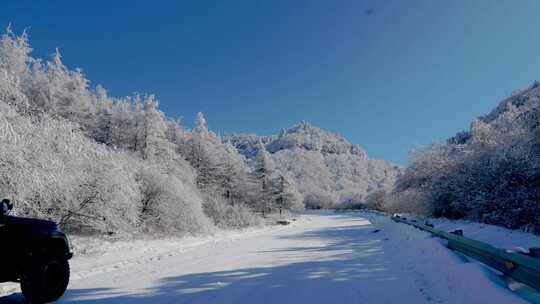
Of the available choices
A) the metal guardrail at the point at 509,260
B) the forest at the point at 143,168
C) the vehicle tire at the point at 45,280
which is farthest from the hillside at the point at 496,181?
the vehicle tire at the point at 45,280

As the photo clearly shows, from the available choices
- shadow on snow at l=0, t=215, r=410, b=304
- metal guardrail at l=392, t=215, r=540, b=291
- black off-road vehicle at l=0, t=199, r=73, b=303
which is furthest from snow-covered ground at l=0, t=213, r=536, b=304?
black off-road vehicle at l=0, t=199, r=73, b=303

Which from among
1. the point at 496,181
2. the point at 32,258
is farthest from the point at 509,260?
the point at 496,181

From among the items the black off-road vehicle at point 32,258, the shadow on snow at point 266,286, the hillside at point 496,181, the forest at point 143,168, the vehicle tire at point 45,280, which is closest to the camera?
the black off-road vehicle at point 32,258

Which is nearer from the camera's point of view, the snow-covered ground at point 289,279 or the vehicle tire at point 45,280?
the vehicle tire at point 45,280

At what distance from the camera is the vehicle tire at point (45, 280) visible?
5379 mm

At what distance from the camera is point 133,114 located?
122 ft

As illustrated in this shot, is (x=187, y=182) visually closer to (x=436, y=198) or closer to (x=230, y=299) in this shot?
(x=436, y=198)

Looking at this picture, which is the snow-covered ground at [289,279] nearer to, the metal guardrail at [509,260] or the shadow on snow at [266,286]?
the shadow on snow at [266,286]

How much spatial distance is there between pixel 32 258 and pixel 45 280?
1.47 feet

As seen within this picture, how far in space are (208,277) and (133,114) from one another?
33.4 metres

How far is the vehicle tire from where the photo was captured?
5379 mm

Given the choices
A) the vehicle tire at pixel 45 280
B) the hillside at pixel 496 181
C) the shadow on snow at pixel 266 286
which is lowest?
the shadow on snow at pixel 266 286

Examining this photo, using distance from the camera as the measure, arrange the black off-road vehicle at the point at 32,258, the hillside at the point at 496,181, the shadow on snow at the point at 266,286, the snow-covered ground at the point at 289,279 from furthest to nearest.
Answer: the hillside at the point at 496,181, the shadow on snow at the point at 266,286, the snow-covered ground at the point at 289,279, the black off-road vehicle at the point at 32,258

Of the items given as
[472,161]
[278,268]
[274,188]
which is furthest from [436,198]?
[274,188]
